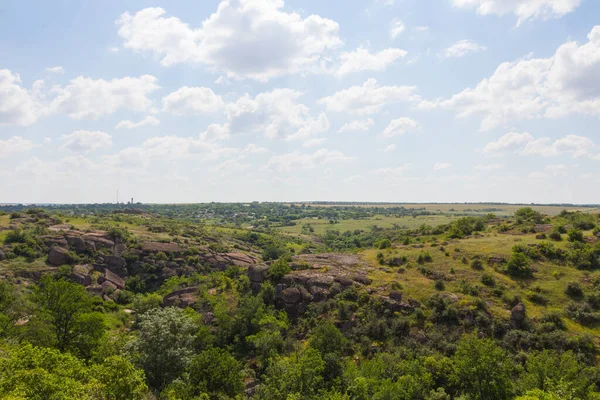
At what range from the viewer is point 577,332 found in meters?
48.7

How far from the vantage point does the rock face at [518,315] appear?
5213 centimetres

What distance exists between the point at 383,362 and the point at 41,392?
37109 mm

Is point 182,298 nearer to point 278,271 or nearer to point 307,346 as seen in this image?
point 278,271

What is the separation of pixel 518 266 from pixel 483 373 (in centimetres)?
3293

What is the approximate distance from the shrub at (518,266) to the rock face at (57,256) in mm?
114509

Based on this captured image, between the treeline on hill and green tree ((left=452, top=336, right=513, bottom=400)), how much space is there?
0.13 meters

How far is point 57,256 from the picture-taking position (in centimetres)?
9606

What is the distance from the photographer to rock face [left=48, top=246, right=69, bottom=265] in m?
95.4

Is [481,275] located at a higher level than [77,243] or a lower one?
higher

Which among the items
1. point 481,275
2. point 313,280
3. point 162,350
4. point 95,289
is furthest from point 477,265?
point 95,289

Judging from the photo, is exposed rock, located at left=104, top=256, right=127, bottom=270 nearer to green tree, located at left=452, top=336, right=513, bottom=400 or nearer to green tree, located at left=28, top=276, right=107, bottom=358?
green tree, located at left=28, top=276, right=107, bottom=358

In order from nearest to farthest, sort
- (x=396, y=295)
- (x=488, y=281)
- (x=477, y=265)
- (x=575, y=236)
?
(x=396, y=295) → (x=488, y=281) → (x=477, y=265) → (x=575, y=236)

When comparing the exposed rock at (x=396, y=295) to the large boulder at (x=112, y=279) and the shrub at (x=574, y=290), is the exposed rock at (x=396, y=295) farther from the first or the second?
the large boulder at (x=112, y=279)

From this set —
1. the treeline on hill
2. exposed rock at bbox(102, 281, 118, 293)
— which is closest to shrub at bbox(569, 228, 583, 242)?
the treeline on hill
